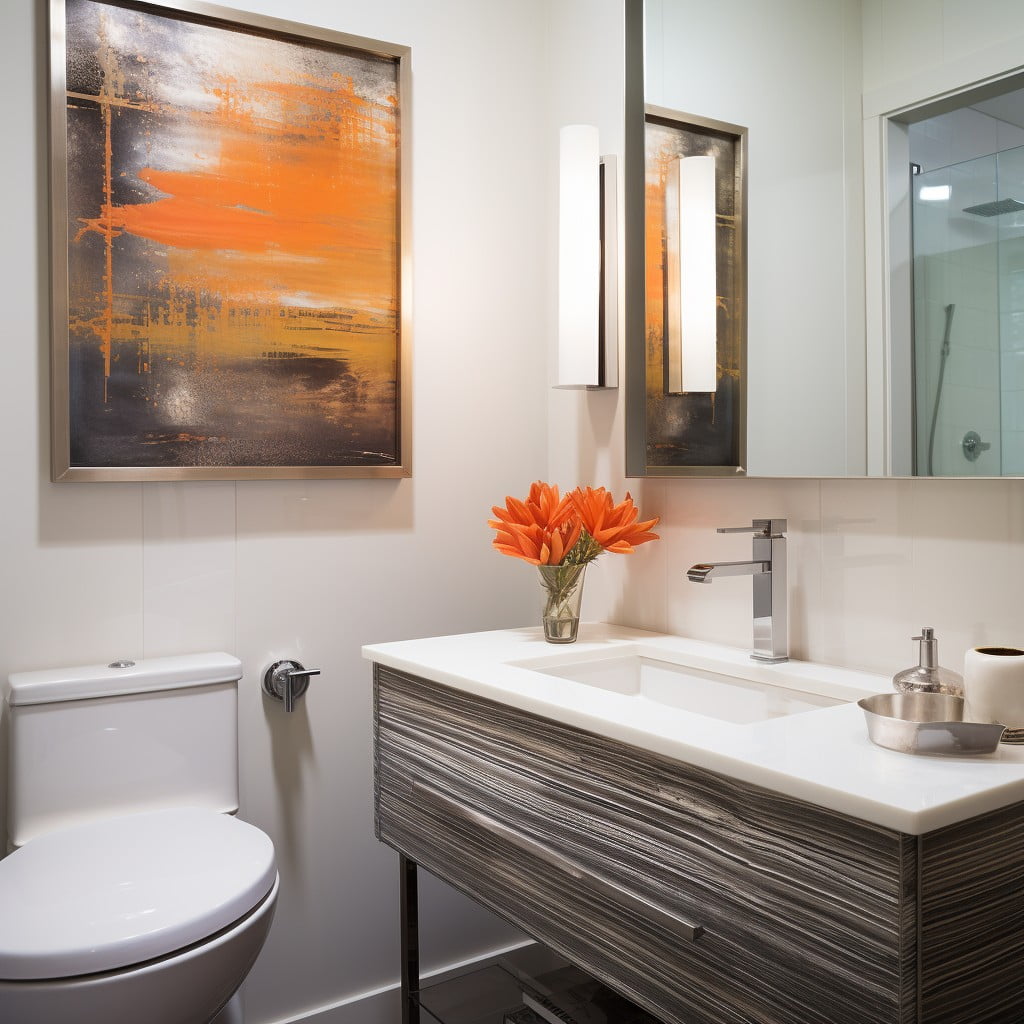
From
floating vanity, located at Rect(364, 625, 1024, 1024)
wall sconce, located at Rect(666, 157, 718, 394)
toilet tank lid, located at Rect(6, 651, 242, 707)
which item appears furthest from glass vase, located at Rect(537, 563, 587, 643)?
toilet tank lid, located at Rect(6, 651, 242, 707)

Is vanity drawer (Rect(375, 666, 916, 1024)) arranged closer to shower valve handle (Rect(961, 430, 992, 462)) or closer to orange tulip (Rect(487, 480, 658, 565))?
orange tulip (Rect(487, 480, 658, 565))

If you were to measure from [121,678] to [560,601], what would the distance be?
72 cm

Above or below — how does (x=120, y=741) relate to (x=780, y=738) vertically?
below

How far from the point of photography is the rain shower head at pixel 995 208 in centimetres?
110

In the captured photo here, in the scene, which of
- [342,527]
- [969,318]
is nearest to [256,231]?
[342,527]

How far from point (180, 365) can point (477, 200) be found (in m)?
0.72

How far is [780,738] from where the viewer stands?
0.97 metres

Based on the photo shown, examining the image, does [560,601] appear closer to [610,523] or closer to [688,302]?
[610,523]

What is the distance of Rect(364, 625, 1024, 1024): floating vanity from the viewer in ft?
2.65

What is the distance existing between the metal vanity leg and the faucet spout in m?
0.69

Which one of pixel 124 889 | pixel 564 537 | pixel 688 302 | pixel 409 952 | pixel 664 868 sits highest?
pixel 688 302

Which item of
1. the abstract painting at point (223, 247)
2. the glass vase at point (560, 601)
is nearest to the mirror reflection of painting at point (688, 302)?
the glass vase at point (560, 601)

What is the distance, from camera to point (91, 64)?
1.59 meters

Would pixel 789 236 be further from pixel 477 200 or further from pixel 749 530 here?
pixel 477 200
